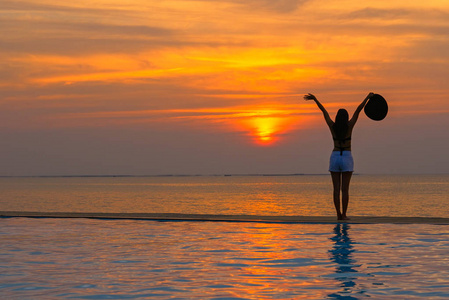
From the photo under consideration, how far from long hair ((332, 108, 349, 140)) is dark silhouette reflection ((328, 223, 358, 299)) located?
2.53m

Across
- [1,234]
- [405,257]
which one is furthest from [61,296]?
[1,234]

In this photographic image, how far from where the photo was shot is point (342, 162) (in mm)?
16281

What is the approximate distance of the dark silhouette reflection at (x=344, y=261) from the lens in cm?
761

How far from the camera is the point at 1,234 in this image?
45.6ft

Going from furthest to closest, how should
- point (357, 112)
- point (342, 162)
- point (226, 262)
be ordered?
point (342, 162), point (357, 112), point (226, 262)

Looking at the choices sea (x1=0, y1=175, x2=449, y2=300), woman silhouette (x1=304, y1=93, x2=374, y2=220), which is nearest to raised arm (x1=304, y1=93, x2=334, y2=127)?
woman silhouette (x1=304, y1=93, x2=374, y2=220)

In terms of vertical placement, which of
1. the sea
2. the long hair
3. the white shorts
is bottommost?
the sea

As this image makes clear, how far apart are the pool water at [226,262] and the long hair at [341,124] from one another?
2121 millimetres

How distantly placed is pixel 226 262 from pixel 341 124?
708 cm

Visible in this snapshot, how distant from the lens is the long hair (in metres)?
16.1

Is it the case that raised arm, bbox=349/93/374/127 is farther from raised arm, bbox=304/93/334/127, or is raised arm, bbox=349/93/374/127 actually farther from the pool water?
the pool water

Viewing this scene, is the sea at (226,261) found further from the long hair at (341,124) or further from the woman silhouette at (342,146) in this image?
the long hair at (341,124)

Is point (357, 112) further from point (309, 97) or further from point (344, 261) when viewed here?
point (344, 261)

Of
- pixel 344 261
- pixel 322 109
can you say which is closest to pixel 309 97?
pixel 322 109
